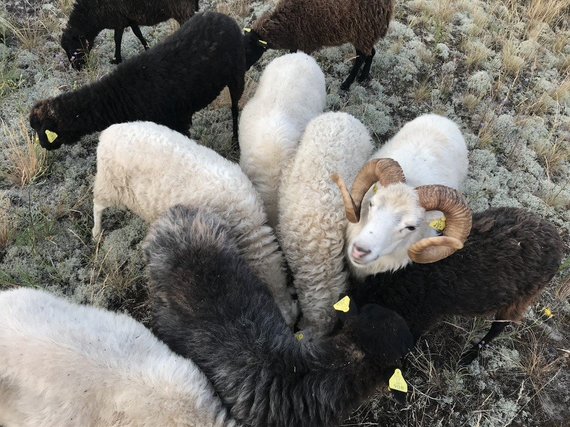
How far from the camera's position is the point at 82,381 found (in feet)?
10.1

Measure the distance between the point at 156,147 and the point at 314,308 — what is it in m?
2.21

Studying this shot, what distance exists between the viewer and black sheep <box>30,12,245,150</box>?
198 inches

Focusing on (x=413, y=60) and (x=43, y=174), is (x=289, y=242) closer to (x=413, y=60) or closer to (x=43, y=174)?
(x=43, y=174)

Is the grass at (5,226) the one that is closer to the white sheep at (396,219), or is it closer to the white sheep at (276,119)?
the white sheep at (276,119)

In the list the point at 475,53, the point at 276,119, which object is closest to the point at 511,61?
the point at 475,53

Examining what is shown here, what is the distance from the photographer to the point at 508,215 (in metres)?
4.30

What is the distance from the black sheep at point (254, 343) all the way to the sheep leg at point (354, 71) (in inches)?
161

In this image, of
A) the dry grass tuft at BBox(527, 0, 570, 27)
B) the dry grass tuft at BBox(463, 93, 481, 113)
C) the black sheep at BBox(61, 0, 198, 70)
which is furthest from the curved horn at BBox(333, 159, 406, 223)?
the dry grass tuft at BBox(527, 0, 570, 27)

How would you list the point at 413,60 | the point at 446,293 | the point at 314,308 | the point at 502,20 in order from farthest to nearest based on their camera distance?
1. the point at 502,20
2. the point at 413,60
3. the point at 314,308
4. the point at 446,293

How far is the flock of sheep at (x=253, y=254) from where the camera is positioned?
3.20 m

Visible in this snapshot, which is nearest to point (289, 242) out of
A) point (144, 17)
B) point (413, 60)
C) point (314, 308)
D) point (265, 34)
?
point (314, 308)

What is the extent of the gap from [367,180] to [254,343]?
5.96ft

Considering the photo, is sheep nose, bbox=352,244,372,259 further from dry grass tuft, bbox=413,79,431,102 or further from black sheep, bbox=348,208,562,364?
dry grass tuft, bbox=413,79,431,102

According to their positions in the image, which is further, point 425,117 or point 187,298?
point 425,117
